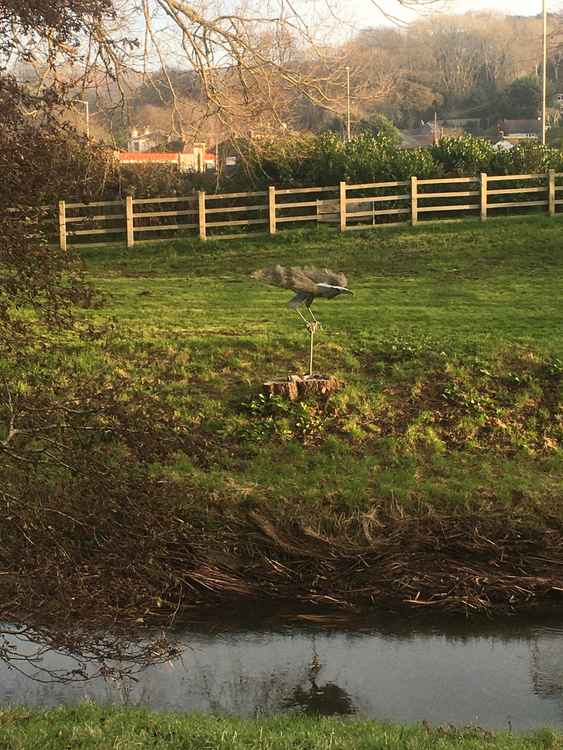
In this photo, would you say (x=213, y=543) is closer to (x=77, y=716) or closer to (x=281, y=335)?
(x=77, y=716)

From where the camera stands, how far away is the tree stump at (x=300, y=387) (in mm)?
13125

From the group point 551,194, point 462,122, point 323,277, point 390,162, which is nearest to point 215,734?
point 323,277

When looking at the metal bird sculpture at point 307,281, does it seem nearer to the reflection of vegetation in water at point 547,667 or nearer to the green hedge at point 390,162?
the reflection of vegetation in water at point 547,667

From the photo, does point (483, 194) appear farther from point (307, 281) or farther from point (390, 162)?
point (307, 281)

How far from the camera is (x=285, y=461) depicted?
40.4 feet

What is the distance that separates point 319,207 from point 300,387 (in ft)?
43.9

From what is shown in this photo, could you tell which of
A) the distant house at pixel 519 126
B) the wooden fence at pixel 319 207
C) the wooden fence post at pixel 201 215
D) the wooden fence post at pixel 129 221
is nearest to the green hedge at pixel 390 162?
the wooden fence at pixel 319 207

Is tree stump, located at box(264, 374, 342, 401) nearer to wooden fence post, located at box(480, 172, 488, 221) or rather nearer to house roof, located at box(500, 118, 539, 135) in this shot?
wooden fence post, located at box(480, 172, 488, 221)

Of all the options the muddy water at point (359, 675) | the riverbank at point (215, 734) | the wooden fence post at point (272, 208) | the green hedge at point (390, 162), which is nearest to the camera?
the riverbank at point (215, 734)

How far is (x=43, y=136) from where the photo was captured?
268 inches

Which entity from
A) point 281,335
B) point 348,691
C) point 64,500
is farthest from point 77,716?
→ point 281,335

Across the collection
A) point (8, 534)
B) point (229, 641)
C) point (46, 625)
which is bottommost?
point (229, 641)

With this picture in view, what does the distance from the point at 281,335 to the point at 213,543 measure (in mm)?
5389

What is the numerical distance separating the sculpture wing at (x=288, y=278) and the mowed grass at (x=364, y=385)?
1.48 m
